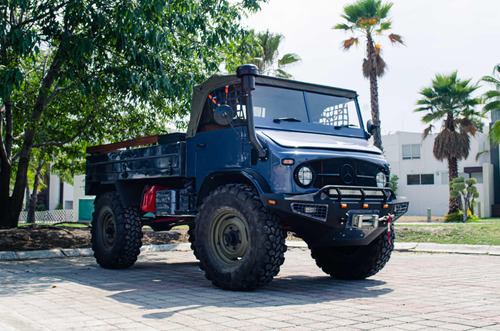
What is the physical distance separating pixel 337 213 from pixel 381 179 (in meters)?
1.38

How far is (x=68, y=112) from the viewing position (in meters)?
15.4

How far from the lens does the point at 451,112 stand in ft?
105

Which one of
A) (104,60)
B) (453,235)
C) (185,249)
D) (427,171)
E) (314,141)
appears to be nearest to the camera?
(314,141)

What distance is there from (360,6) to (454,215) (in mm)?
11435

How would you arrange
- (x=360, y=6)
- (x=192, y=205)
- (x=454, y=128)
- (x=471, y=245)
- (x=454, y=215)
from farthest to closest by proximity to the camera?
(x=454, y=128) < (x=454, y=215) < (x=360, y=6) < (x=471, y=245) < (x=192, y=205)

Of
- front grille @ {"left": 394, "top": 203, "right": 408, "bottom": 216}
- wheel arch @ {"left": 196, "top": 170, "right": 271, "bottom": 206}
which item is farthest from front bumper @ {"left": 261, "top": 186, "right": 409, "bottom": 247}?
wheel arch @ {"left": 196, "top": 170, "right": 271, "bottom": 206}

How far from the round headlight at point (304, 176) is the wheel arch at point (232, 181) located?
382mm

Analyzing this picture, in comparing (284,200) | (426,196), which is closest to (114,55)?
(284,200)

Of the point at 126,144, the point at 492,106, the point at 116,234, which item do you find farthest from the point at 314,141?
the point at 492,106

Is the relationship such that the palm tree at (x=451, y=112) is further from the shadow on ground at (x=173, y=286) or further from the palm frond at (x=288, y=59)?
the shadow on ground at (x=173, y=286)

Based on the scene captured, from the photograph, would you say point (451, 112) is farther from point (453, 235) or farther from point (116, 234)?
point (116, 234)

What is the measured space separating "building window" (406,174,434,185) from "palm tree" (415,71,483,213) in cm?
1172

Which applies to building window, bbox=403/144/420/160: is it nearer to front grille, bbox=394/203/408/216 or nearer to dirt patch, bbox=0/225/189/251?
dirt patch, bbox=0/225/189/251

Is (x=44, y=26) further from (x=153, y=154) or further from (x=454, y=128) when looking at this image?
(x=454, y=128)
